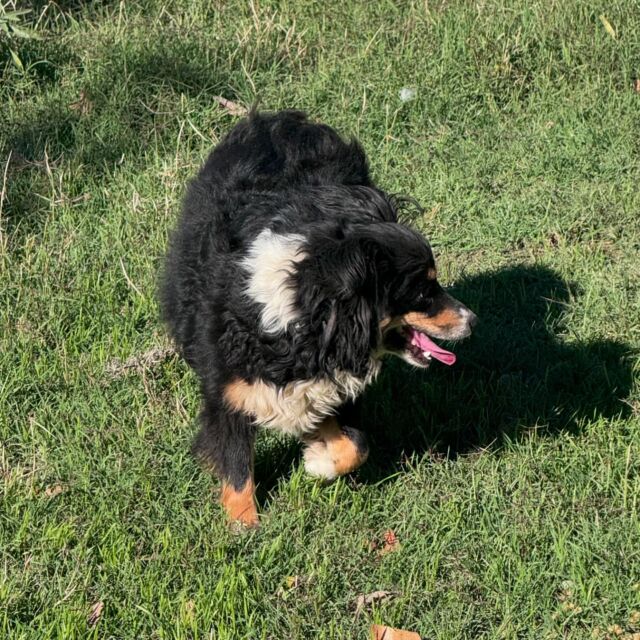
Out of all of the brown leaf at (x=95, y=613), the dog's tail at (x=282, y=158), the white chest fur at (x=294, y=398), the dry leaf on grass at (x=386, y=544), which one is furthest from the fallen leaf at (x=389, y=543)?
the dog's tail at (x=282, y=158)

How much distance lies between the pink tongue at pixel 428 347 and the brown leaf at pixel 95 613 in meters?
1.56

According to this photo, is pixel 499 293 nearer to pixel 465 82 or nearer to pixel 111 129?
pixel 465 82

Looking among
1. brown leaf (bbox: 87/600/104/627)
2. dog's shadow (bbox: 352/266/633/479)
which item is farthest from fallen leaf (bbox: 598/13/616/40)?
brown leaf (bbox: 87/600/104/627)

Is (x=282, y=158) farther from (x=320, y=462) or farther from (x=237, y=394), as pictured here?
(x=320, y=462)

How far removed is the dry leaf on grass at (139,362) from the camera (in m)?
5.01

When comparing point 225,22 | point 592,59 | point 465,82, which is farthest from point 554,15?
point 225,22

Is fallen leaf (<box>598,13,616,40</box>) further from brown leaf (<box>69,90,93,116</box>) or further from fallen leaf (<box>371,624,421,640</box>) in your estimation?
fallen leaf (<box>371,624,421,640</box>)

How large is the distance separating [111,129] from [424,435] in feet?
10.8

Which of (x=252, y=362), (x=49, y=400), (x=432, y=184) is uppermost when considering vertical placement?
(x=252, y=362)

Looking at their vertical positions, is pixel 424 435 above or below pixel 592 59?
below

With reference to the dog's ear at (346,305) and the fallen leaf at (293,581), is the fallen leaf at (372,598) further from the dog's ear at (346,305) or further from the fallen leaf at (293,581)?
the dog's ear at (346,305)

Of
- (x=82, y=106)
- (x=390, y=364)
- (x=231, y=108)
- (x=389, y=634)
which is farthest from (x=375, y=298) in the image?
(x=82, y=106)

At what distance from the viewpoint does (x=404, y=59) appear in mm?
7223

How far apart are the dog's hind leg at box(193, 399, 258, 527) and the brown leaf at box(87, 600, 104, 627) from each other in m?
0.67
